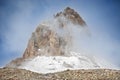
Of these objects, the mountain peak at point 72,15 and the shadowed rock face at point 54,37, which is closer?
the shadowed rock face at point 54,37

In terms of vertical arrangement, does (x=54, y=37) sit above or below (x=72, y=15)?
below

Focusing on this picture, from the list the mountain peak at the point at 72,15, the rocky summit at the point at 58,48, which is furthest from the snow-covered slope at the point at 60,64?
the mountain peak at the point at 72,15

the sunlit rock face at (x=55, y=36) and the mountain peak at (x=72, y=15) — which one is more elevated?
the mountain peak at (x=72, y=15)

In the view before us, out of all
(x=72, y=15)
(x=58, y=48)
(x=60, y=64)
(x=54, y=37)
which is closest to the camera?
(x=60, y=64)

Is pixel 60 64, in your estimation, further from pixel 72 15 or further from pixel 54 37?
pixel 72 15

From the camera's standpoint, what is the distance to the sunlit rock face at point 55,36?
82.7 m

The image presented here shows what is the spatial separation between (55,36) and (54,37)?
0.40 m

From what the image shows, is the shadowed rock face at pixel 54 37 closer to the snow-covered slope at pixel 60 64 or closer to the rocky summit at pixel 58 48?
the rocky summit at pixel 58 48

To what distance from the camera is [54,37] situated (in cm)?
8412

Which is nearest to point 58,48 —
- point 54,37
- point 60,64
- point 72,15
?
point 54,37

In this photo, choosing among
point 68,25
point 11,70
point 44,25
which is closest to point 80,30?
point 68,25

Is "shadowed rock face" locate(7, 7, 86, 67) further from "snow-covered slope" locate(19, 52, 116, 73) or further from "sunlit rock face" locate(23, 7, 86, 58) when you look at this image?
"snow-covered slope" locate(19, 52, 116, 73)

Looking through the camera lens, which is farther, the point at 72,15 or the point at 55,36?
the point at 72,15

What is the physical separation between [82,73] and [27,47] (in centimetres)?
6104
